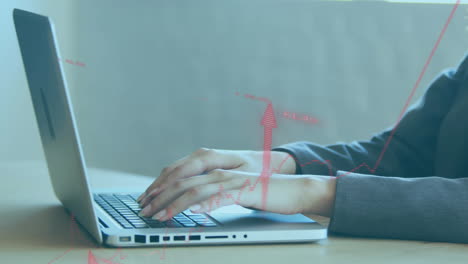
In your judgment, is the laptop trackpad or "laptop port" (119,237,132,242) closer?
"laptop port" (119,237,132,242)

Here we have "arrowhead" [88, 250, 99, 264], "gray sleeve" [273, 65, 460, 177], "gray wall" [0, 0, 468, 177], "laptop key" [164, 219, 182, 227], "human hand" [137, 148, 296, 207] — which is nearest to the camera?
"arrowhead" [88, 250, 99, 264]

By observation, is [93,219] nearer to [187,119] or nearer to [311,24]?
[311,24]

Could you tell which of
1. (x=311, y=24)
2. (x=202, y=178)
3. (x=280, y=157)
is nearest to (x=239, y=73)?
(x=311, y=24)

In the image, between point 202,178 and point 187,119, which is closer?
point 202,178

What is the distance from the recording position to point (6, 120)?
1.87m

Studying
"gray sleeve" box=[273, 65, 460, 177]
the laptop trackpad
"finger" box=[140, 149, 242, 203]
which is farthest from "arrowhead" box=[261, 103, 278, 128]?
the laptop trackpad

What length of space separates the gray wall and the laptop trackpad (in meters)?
0.80

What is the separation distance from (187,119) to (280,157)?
85 centimetres

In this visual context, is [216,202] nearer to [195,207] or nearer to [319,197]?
[195,207]

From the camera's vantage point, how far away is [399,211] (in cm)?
67

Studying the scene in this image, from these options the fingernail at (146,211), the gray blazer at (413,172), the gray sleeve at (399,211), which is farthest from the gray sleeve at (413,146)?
the fingernail at (146,211)

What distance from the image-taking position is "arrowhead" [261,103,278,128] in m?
1.60

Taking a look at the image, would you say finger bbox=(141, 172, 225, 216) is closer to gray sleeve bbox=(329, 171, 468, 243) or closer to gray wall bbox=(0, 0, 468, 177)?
gray sleeve bbox=(329, 171, 468, 243)

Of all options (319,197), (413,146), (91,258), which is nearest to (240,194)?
(319,197)
